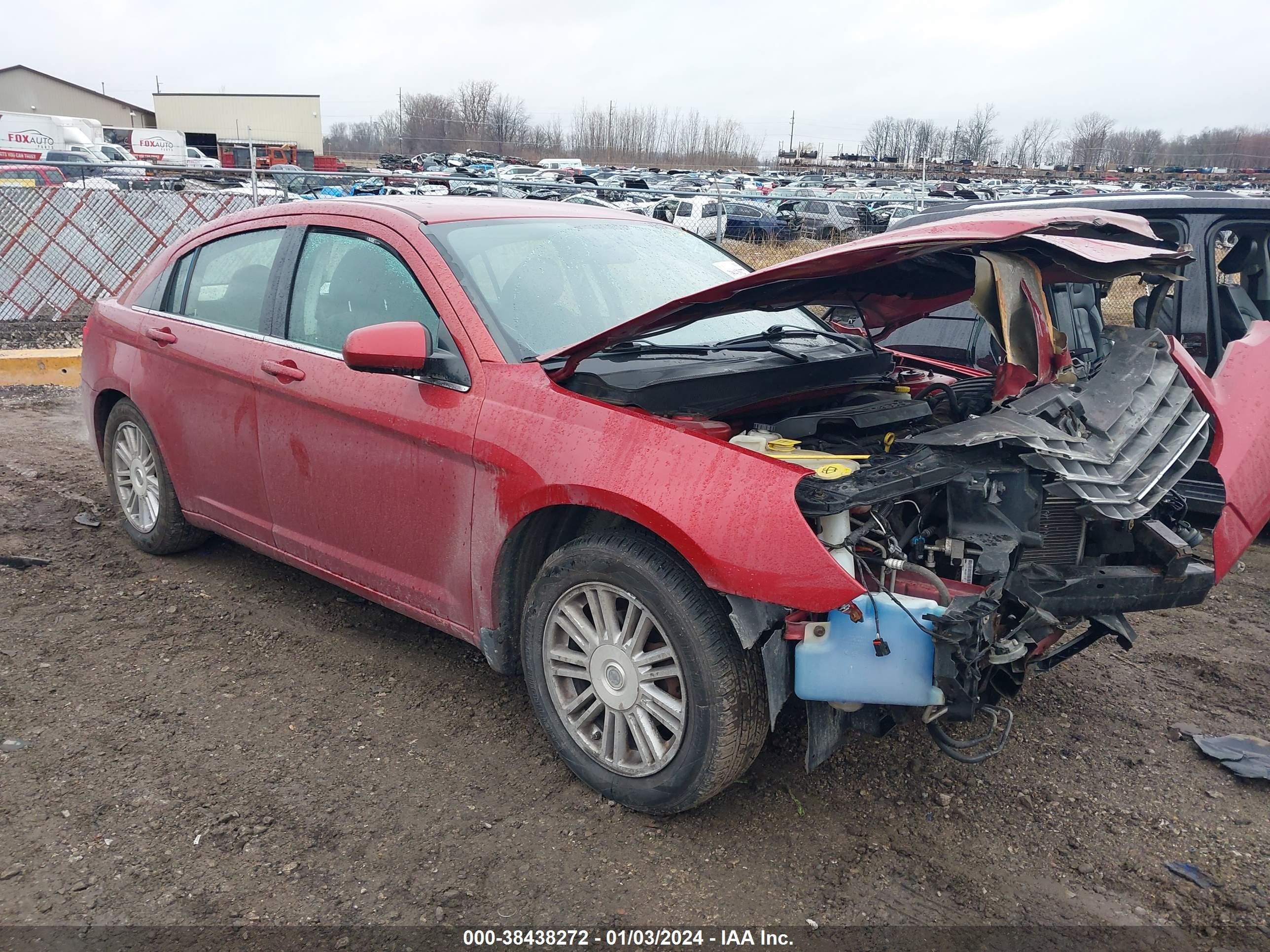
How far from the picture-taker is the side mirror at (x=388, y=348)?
2996 mm

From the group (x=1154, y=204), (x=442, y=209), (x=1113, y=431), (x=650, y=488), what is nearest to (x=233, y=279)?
(x=442, y=209)

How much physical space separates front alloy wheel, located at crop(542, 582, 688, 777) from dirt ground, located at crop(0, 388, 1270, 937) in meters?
0.20

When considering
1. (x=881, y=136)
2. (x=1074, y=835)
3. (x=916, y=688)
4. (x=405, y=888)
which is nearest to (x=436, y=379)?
(x=405, y=888)

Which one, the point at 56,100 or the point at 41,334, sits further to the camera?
the point at 56,100

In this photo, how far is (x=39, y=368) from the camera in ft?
30.0

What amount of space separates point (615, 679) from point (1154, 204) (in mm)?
4173

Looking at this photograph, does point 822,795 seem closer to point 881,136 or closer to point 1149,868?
point 1149,868

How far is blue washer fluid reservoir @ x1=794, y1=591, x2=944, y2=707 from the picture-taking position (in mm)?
2447

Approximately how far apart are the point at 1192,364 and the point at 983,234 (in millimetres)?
1199

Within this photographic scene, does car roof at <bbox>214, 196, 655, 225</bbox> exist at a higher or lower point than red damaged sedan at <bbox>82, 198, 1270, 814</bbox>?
higher

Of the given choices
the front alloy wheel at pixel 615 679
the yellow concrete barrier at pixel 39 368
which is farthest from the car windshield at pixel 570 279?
the yellow concrete barrier at pixel 39 368

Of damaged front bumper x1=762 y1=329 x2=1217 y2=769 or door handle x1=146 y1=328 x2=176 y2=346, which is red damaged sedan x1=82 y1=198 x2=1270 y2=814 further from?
door handle x1=146 y1=328 x2=176 y2=346

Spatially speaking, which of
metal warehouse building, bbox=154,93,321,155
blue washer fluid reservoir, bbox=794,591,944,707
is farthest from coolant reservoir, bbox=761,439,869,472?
metal warehouse building, bbox=154,93,321,155

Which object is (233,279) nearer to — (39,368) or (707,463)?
(707,463)
